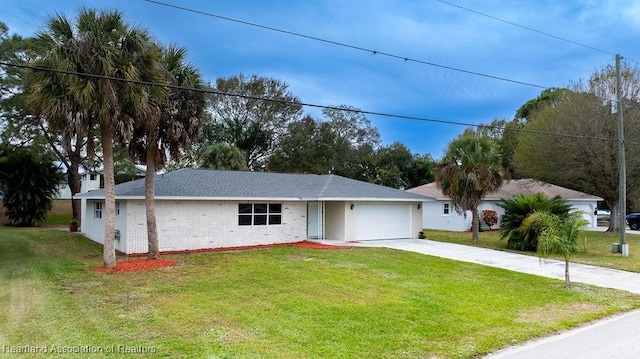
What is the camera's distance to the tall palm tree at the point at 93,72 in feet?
35.9

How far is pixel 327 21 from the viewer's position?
35.2 feet

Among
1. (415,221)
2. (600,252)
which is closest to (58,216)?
(415,221)

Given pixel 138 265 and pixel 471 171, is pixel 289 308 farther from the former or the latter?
pixel 471 171

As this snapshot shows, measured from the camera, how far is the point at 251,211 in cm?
1836

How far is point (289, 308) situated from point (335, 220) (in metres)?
13.1

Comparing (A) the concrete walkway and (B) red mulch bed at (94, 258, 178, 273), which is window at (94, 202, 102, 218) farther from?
(A) the concrete walkway

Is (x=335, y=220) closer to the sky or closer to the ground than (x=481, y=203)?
closer to the ground

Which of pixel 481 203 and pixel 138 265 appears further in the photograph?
pixel 481 203

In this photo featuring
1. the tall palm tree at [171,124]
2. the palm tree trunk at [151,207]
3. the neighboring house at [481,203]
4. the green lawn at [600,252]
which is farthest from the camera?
the neighboring house at [481,203]

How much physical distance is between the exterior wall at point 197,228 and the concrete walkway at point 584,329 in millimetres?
7218

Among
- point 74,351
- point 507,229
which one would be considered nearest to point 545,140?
point 507,229

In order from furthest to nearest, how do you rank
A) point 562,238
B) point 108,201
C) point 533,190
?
point 533,190 → point 108,201 → point 562,238

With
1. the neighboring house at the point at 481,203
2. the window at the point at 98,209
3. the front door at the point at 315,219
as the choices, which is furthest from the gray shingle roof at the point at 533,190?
the window at the point at 98,209

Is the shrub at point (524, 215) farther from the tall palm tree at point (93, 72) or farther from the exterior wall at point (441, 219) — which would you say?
the tall palm tree at point (93, 72)
